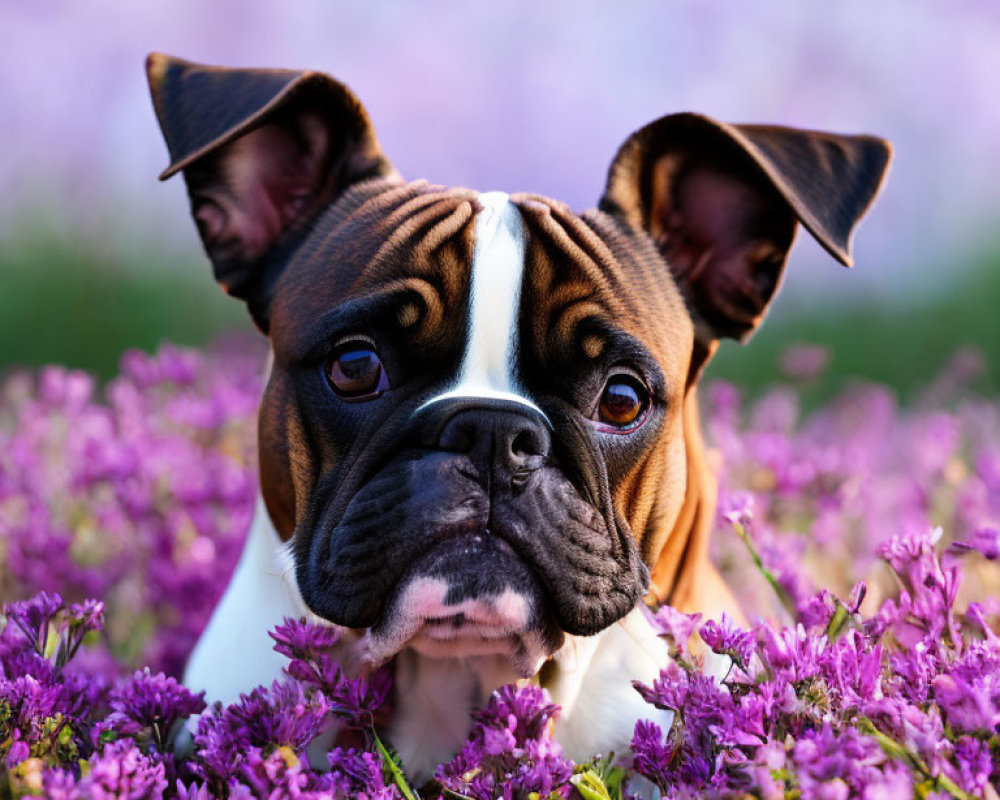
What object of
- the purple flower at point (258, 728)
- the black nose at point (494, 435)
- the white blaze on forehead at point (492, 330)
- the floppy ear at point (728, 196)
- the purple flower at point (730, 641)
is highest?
the floppy ear at point (728, 196)

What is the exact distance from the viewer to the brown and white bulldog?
249 cm

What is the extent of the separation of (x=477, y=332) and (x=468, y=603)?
2.07ft

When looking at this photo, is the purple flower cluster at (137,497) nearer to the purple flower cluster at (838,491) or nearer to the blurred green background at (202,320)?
the purple flower cluster at (838,491)

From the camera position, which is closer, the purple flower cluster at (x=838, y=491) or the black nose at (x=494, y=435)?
the black nose at (x=494, y=435)

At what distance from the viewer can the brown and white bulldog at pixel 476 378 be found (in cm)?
249

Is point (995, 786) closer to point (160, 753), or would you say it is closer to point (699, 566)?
point (699, 566)

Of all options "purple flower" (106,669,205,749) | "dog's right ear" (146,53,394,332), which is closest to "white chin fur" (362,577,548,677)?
"purple flower" (106,669,205,749)

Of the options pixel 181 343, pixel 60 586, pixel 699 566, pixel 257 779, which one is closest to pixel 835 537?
pixel 699 566

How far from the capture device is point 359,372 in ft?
9.10

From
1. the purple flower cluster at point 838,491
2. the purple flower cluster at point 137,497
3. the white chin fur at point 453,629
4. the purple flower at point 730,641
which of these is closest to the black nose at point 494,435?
the white chin fur at point 453,629

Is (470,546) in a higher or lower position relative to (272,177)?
lower

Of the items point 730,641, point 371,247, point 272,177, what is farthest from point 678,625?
point 272,177

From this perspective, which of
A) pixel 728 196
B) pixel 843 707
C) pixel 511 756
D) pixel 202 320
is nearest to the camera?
pixel 843 707

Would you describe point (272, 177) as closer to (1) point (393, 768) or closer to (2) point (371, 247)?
(2) point (371, 247)
